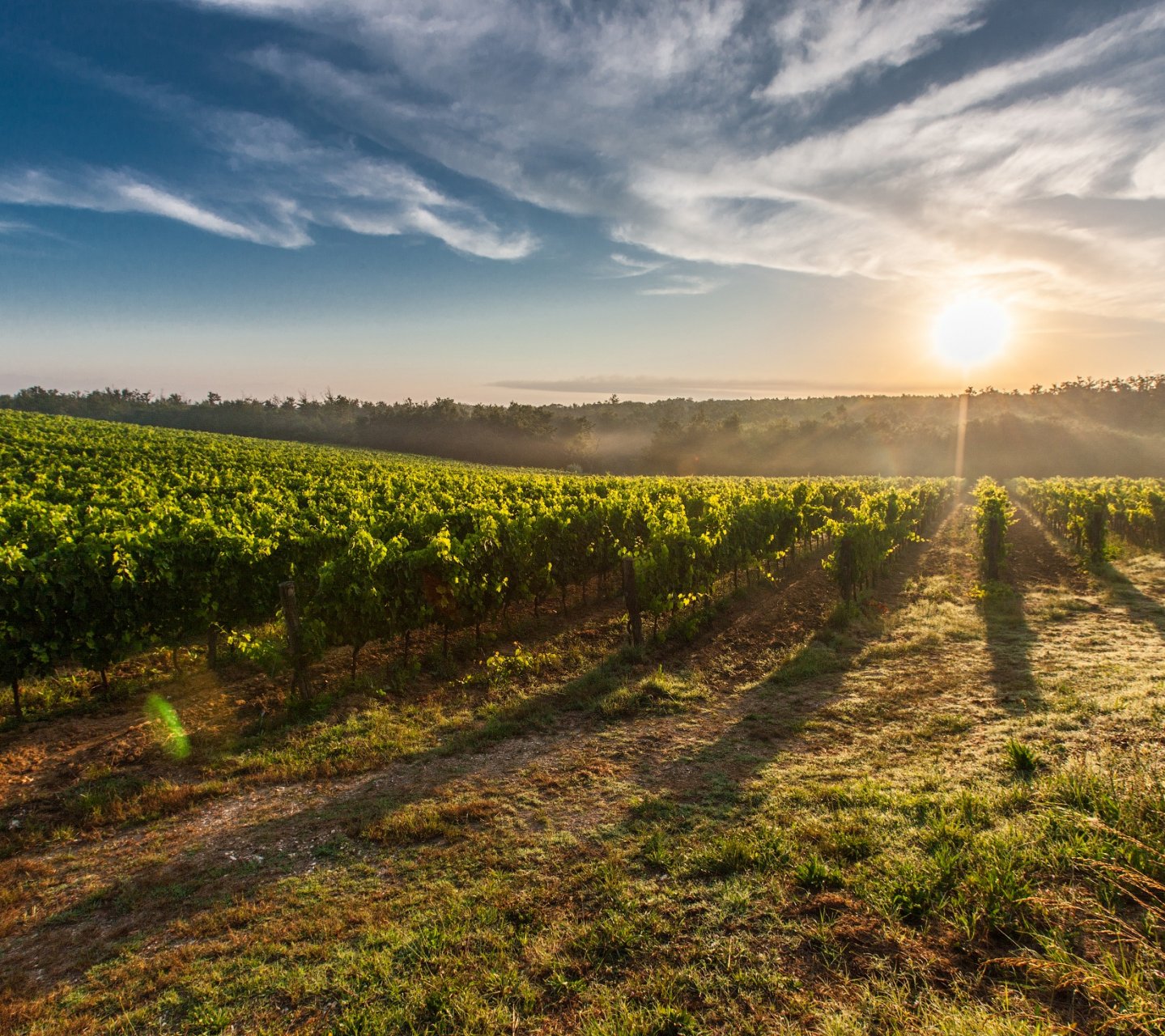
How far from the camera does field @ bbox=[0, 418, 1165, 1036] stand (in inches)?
136

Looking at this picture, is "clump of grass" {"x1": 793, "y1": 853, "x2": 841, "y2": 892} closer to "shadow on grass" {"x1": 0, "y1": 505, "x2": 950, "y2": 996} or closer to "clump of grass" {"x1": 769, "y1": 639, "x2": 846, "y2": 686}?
"shadow on grass" {"x1": 0, "y1": 505, "x2": 950, "y2": 996}

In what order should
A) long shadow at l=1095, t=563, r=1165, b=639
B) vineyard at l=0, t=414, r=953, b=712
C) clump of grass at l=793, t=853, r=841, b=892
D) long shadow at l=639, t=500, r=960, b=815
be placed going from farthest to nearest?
1. long shadow at l=1095, t=563, r=1165, b=639
2. vineyard at l=0, t=414, r=953, b=712
3. long shadow at l=639, t=500, r=960, b=815
4. clump of grass at l=793, t=853, r=841, b=892

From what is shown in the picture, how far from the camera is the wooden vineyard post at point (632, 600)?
34.9 feet

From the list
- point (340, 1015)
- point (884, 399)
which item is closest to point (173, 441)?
point (340, 1015)

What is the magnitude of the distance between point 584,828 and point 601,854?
46 centimetres

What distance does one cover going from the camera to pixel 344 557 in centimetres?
→ 934

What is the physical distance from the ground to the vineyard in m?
1.14

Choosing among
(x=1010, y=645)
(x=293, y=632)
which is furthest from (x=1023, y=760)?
(x=293, y=632)

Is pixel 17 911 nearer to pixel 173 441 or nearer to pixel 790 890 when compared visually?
pixel 790 890

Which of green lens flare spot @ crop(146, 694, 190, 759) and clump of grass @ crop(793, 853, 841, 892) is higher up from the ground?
clump of grass @ crop(793, 853, 841, 892)

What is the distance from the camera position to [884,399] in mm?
140375

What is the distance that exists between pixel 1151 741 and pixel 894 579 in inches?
462

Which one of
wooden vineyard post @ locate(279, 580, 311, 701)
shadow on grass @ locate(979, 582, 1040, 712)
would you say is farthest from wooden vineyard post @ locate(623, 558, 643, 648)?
shadow on grass @ locate(979, 582, 1040, 712)

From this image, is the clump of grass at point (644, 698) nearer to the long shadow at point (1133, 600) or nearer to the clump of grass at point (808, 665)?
the clump of grass at point (808, 665)
